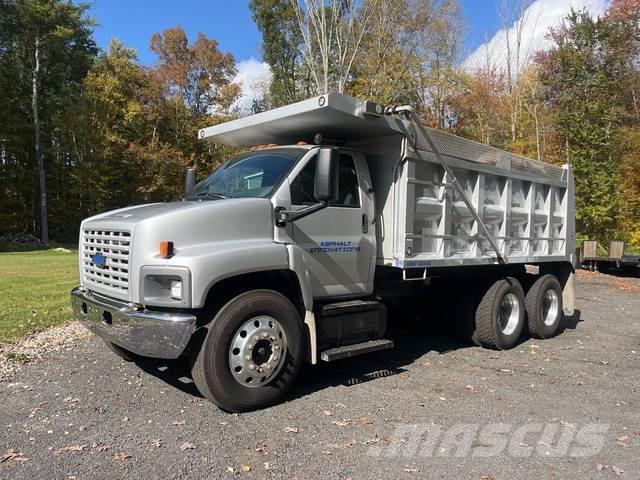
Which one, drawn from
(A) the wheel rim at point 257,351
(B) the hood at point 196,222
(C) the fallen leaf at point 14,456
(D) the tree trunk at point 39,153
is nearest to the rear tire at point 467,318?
(A) the wheel rim at point 257,351

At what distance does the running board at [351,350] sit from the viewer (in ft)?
16.5

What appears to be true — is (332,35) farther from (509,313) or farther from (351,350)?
(351,350)

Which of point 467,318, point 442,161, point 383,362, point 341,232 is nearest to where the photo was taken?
point 341,232

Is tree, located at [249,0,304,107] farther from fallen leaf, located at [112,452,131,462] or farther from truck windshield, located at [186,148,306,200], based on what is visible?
fallen leaf, located at [112,452,131,462]

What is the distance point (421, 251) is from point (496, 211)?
1.72 m

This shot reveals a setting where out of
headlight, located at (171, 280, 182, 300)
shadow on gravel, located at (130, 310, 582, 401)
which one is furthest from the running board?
headlight, located at (171, 280, 182, 300)

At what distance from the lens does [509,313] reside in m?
7.69

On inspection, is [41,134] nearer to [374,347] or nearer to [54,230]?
[54,230]

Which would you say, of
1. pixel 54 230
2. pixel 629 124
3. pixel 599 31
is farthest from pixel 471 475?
pixel 54 230

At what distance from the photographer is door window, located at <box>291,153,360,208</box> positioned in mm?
5195

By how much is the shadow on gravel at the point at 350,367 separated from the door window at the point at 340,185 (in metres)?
1.88

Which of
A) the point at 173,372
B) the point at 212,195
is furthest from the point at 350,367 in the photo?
the point at 212,195

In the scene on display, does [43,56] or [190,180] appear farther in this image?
[43,56]

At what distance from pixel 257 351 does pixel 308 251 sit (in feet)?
3.70
